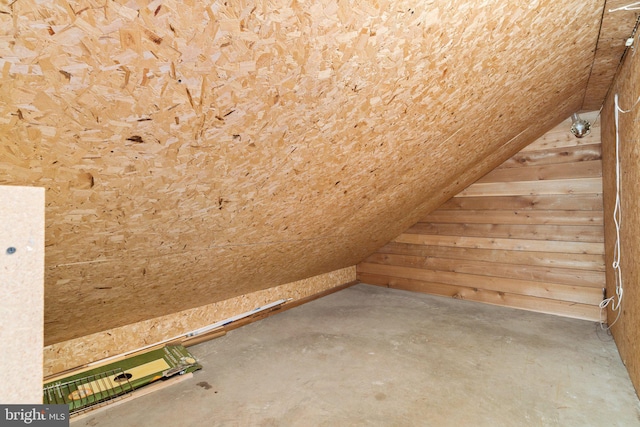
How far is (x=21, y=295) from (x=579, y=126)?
3558mm

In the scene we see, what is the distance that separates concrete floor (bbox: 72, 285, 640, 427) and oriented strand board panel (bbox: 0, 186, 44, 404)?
1.33 metres

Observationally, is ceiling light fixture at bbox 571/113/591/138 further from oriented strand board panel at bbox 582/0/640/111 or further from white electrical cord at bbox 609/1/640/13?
white electrical cord at bbox 609/1/640/13

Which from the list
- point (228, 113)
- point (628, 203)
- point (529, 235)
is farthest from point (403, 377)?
point (529, 235)

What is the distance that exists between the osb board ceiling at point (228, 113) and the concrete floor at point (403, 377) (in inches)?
25.8

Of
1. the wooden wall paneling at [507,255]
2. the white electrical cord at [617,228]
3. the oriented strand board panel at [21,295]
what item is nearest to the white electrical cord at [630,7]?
the white electrical cord at [617,228]

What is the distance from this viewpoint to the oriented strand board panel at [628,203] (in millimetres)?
1681

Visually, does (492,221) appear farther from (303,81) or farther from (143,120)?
(143,120)

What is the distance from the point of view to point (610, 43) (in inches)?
65.1

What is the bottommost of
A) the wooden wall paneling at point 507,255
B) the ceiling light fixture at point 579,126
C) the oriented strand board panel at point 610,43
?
the wooden wall paneling at point 507,255

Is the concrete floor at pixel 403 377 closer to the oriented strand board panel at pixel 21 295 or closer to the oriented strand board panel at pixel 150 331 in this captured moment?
the oriented strand board panel at pixel 150 331

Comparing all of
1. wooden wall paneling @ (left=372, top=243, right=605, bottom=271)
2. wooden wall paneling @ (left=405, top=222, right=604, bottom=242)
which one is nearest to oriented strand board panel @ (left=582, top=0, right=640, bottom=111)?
wooden wall paneling @ (left=405, top=222, right=604, bottom=242)

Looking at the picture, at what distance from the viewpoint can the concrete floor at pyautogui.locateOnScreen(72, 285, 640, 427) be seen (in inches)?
64.1

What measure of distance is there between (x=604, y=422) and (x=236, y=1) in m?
2.26

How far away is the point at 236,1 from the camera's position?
0.77 meters
